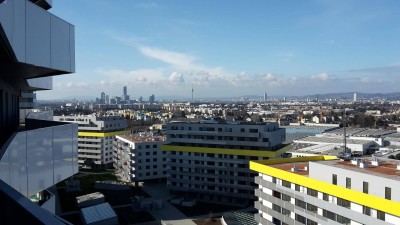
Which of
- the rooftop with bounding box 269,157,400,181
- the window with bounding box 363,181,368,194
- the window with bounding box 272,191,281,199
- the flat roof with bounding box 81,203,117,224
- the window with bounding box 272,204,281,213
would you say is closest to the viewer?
the window with bounding box 363,181,368,194

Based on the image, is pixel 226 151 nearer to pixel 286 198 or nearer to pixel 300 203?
pixel 286 198

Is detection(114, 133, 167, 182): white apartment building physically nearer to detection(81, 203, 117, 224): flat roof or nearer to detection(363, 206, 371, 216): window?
detection(81, 203, 117, 224): flat roof

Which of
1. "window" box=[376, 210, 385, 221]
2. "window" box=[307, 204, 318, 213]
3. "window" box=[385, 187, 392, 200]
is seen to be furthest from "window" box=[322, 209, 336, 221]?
"window" box=[385, 187, 392, 200]

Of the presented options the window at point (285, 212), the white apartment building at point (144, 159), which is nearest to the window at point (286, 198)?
the window at point (285, 212)

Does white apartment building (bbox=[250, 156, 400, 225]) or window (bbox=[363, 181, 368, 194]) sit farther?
window (bbox=[363, 181, 368, 194])

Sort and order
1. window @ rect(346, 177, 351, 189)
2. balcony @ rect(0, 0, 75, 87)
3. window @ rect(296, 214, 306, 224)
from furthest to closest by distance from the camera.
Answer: window @ rect(296, 214, 306, 224), window @ rect(346, 177, 351, 189), balcony @ rect(0, 0, 75, 87)

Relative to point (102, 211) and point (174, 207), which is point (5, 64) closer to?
point (102, 211)

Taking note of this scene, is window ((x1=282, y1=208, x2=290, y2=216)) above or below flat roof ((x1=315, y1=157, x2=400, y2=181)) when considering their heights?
below
